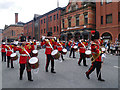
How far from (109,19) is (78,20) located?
7.25m

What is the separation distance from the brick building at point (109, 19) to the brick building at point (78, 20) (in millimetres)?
1761

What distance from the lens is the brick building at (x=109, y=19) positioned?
1886cm

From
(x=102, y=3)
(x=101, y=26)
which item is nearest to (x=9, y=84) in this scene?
(x=101, y=26)

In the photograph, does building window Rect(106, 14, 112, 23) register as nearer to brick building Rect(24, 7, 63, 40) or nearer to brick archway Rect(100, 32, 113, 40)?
brick archway Rect(100, 32, 113, 40)

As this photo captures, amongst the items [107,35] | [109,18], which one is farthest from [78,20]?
[107,35]

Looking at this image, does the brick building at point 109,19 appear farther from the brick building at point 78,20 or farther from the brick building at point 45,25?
the brick building at point 45,25

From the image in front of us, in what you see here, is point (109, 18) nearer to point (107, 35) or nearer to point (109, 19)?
point (109, 19)

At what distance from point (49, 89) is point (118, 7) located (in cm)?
1915

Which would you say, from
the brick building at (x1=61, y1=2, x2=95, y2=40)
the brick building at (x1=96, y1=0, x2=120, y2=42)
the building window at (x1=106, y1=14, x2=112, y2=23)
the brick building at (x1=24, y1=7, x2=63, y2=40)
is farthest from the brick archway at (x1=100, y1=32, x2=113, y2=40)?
the brick building at (x1=24, y1=7, x2=63, y2=40)

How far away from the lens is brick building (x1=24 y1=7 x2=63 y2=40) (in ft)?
106

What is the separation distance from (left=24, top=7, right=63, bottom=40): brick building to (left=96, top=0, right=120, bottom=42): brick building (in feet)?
41.5

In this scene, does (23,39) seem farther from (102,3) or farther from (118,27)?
(102,3)

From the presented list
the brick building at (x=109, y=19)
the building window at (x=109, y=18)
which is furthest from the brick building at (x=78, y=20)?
the building window at (x=109, y=18)

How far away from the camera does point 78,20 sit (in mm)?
25891
